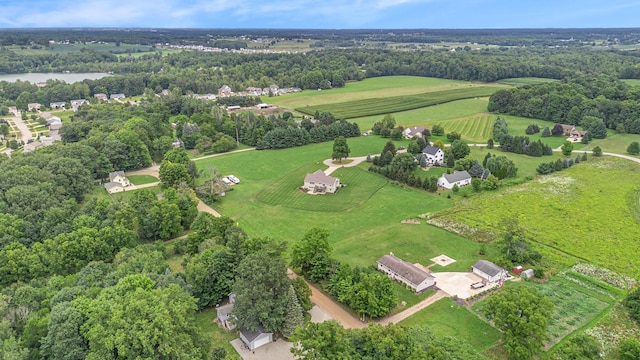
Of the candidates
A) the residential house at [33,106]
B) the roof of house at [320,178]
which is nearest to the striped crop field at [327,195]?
the roof of house at [320,178]

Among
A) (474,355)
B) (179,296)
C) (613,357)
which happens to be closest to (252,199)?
(179,296)

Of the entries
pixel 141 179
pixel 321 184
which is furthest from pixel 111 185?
pixel 321 184

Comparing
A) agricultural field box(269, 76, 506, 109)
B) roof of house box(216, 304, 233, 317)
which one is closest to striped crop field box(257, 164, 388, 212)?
roof of house box(216, 304, 233, 317)

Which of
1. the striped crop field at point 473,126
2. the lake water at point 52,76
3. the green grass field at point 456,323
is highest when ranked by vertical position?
the lake water at point 52,76

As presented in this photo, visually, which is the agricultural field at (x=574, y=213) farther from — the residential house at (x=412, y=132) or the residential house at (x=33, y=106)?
the residential house at (x=33, y=106)

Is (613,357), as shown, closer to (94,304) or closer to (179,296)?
(179,296)

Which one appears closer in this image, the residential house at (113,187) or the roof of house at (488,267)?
the roof of house at (488,267)
